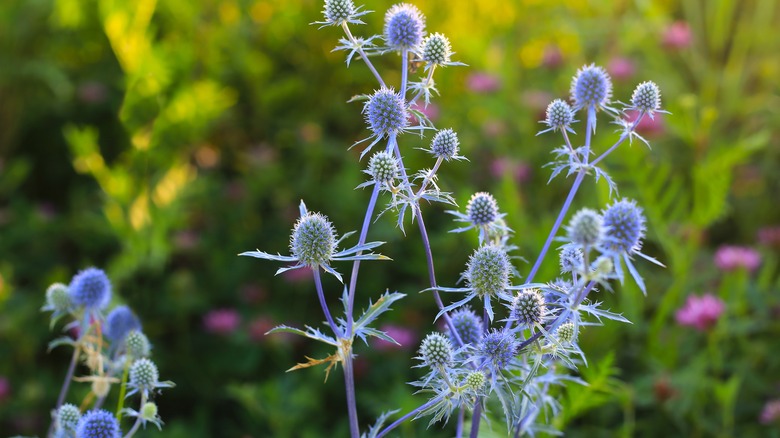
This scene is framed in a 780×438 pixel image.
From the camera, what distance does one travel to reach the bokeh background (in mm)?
2840

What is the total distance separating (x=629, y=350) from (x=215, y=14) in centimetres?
264

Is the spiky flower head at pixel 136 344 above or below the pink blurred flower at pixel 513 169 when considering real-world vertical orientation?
below

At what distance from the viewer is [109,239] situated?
330 centimetres

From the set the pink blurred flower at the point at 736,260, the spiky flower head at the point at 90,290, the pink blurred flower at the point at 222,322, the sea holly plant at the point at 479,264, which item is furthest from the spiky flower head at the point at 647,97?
the pink blurred flower at the point at 222,322

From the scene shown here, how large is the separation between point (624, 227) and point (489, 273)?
242 millimetres

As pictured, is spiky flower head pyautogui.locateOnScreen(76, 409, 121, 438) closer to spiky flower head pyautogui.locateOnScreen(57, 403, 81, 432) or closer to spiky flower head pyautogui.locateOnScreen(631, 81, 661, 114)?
spiky flower head pyautogui.locateOnScreen(57, 403, 81, 432)

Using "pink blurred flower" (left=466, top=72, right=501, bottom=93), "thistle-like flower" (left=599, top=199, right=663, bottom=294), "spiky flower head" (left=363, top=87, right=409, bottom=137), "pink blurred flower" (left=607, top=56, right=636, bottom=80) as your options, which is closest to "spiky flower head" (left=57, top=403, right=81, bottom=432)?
"spiky flower head" (left=363, top=87, right=409, bottom=137)

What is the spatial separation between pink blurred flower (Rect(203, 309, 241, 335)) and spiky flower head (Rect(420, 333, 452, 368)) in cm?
189

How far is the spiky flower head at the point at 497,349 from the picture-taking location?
4.18 ft

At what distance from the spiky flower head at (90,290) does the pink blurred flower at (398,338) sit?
134 cm

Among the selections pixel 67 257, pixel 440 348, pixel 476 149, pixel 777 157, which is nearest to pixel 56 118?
pixel 67 257

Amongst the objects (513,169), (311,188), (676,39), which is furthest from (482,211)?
(676,39)

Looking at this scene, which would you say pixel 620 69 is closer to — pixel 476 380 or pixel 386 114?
pixel 386 114

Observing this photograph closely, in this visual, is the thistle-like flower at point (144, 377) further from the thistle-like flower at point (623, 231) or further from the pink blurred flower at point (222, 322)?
the pink blurred flower at point (222, 322)
